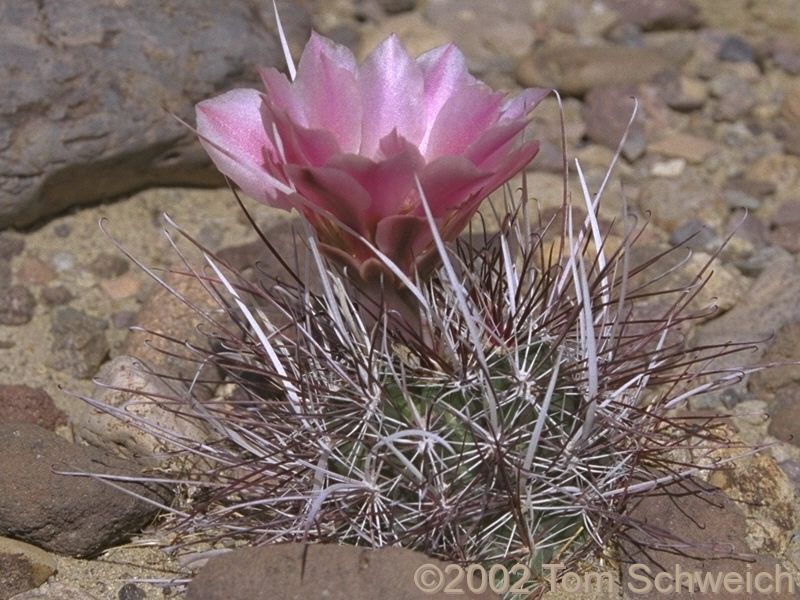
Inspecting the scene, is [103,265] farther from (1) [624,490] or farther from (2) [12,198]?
(1) [624,490]

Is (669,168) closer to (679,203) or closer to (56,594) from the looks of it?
(679,203)

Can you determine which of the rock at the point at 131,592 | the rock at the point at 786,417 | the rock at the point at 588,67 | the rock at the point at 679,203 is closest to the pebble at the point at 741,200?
the rock at the point at 679,203

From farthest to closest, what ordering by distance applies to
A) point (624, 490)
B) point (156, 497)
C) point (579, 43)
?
point (579, 43) → point (156, 497) → point (624, 490)

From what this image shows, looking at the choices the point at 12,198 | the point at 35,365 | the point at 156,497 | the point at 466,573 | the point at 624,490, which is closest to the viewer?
the point at 466,573

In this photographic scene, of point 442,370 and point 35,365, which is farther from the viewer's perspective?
point 35,365

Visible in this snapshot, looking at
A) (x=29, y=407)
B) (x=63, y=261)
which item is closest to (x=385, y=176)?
(x=29, y=407)

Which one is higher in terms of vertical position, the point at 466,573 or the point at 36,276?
the point at 466,573

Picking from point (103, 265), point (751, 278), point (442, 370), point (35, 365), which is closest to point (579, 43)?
point (751, 278)
